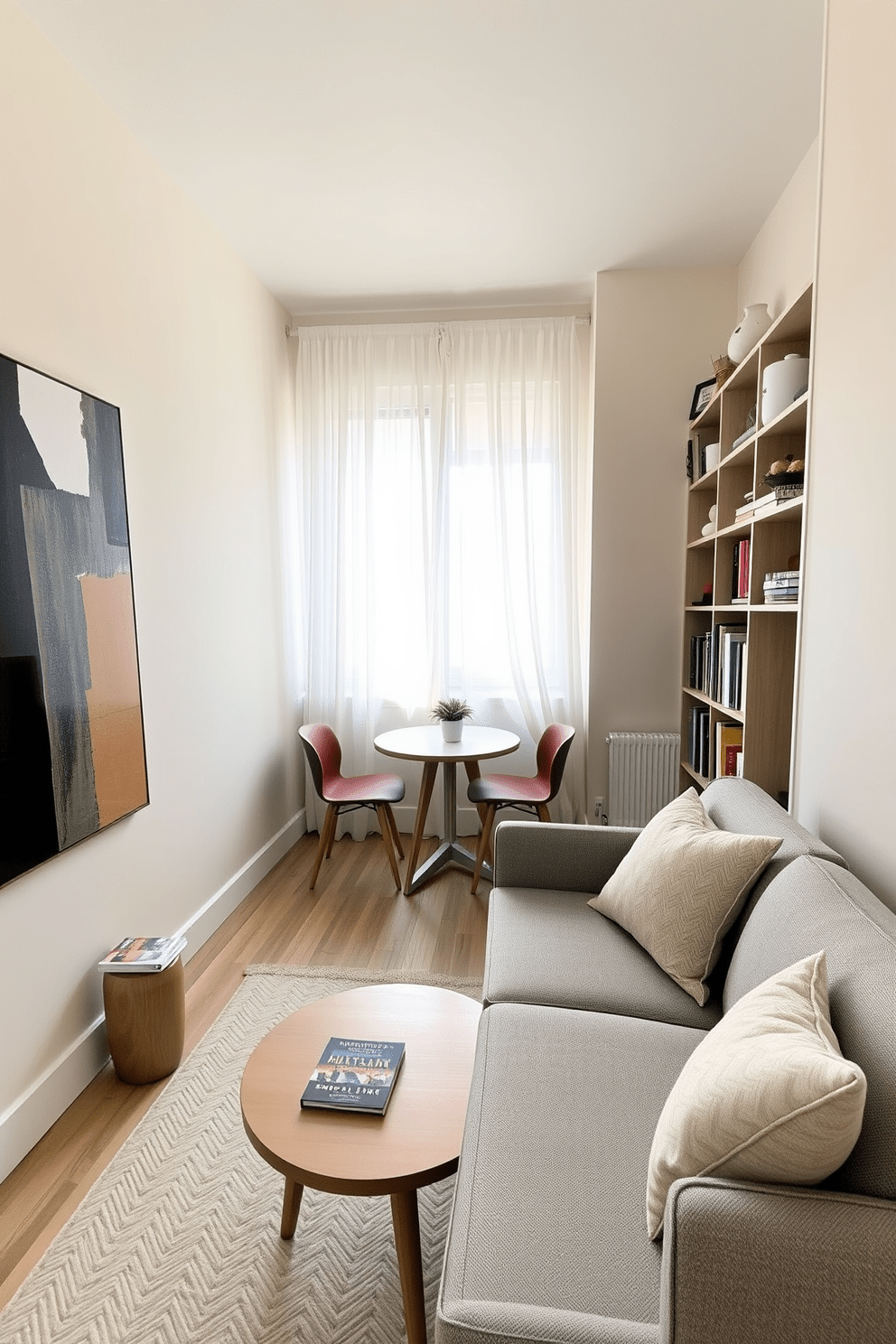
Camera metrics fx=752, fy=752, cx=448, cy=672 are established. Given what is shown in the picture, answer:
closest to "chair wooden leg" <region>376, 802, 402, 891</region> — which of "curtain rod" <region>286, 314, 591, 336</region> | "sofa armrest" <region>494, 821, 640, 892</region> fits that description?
"sofa armrest" <region>494, 821, 640, 892</region>

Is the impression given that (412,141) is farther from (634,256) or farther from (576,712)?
(576,712)

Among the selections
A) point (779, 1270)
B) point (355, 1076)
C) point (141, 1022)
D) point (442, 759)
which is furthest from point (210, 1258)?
point (442, 759)

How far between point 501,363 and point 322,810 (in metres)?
2.70

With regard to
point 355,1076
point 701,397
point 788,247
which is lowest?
point 355,1076

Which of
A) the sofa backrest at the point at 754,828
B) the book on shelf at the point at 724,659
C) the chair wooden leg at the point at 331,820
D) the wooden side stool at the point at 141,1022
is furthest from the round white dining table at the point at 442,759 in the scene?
the wooden side stool at the point at 141,1022

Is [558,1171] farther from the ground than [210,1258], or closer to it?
farther from the ground

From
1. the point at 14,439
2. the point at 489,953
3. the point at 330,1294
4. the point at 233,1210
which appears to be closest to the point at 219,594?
the point at 14,439

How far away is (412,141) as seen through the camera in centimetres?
260

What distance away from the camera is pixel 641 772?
3.84 meters

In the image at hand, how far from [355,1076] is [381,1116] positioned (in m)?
0.12

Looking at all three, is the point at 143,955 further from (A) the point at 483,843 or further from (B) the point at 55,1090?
(A) the point at 483,843

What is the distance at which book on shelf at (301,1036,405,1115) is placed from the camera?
1.47 meters

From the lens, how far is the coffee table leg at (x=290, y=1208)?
1.62 metres

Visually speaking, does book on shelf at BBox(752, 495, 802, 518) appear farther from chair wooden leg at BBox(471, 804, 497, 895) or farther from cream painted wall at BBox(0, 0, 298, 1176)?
cream painted wall at BBox(0, 0, 298, 1176)
